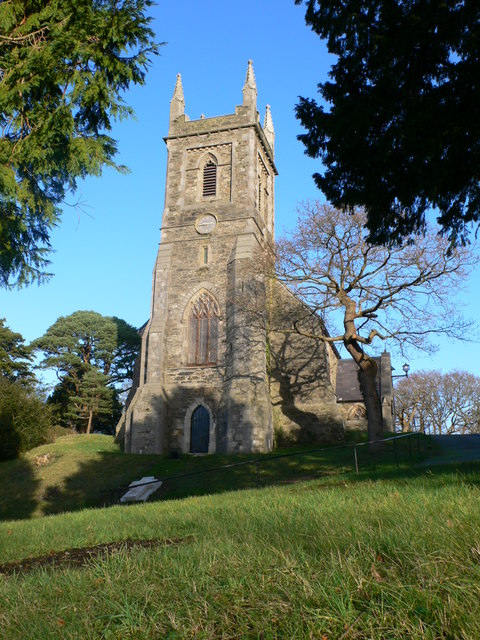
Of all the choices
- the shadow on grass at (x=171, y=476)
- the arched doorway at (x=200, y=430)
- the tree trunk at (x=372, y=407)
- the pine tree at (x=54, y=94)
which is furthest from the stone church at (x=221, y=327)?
the pine tree at (x=54, y=94)

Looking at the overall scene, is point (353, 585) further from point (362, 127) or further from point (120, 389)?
point (120, 389)

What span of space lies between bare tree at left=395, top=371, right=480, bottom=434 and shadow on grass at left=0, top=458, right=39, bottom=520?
3672 cm

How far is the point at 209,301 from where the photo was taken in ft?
90.7

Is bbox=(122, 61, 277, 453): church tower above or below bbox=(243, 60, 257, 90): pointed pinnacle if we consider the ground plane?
below

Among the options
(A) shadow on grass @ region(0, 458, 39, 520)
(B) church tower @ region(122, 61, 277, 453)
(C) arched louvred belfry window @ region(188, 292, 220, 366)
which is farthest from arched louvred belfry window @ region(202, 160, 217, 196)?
(A) shadow on grass @ region(0, 458, 39, 520)

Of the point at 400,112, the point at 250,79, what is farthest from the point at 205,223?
the point at 400,112

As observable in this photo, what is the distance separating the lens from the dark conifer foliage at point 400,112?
295 inches

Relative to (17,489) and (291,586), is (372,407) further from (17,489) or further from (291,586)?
(291,586)

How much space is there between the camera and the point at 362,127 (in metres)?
8.20

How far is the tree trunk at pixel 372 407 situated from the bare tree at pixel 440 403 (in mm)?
32240

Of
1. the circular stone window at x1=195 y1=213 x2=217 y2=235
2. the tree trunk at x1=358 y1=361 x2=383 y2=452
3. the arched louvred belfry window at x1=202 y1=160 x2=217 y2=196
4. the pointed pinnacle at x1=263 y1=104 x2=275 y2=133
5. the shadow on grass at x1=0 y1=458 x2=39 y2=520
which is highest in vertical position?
the pointed pinnacle at x1=263 y1=104 x2=275 y2=133

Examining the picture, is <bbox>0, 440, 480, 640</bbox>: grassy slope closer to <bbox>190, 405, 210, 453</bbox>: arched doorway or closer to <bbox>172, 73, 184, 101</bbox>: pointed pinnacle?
<bbox>190, 405, 210, 453</bbox>: arched doorway

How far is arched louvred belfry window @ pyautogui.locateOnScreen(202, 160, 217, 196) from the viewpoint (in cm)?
3016

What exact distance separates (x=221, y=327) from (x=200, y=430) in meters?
5.38
